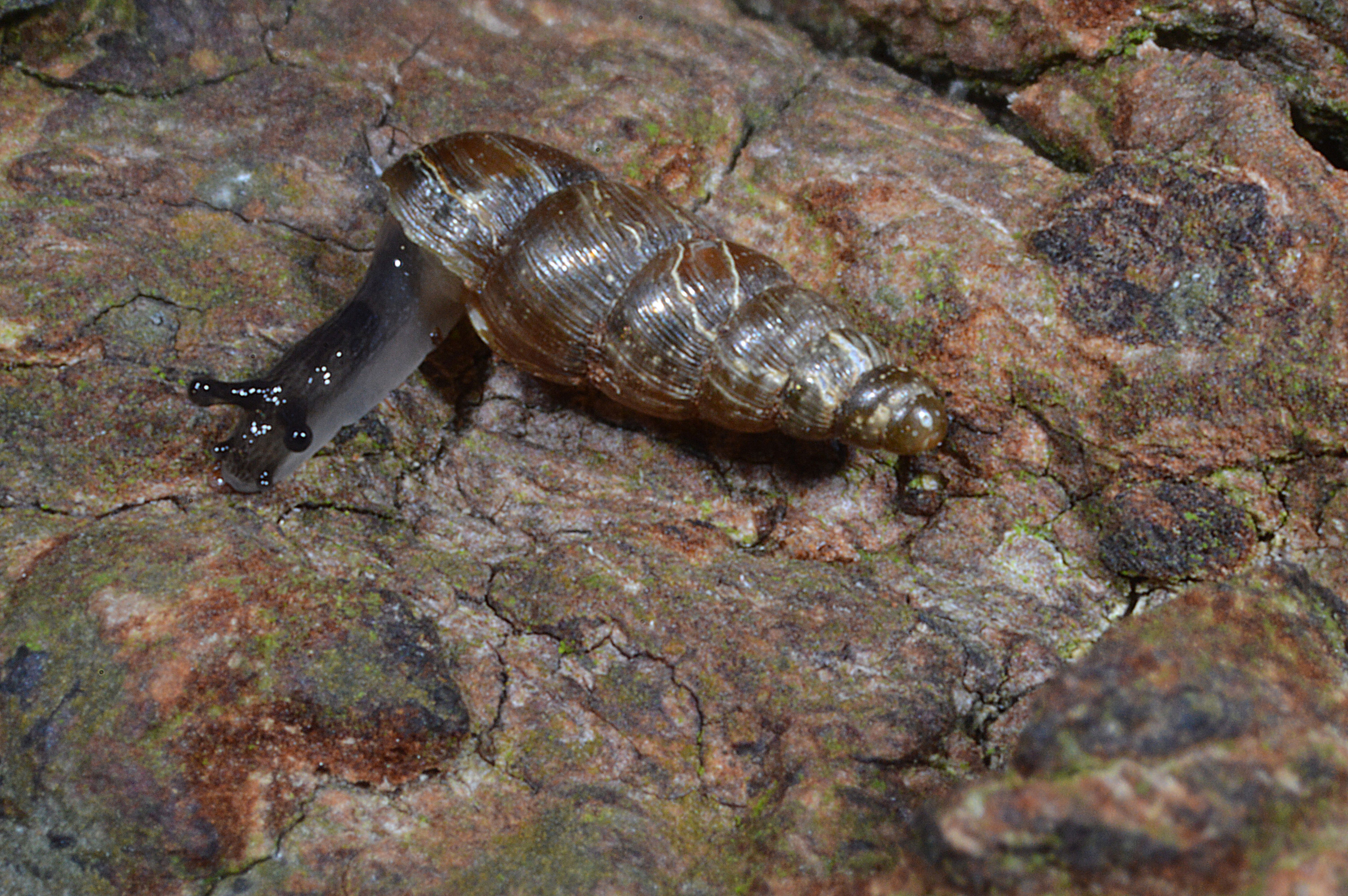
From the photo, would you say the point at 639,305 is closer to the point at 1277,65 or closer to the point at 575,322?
the point at 575,322

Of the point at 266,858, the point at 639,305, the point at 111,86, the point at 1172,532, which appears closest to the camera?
the point at 266,858

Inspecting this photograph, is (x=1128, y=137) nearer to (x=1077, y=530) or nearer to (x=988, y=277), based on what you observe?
(x=988, y=277)

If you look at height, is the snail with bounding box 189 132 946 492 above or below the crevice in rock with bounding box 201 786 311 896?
above

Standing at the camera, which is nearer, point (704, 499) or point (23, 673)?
point (23, 673)

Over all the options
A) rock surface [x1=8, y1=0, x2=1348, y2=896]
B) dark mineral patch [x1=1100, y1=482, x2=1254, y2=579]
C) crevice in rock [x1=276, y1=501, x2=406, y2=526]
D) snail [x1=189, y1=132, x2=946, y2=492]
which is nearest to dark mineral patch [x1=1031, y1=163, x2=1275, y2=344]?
rock surface [x1=8, y1=0, x2=1348, y2=896]

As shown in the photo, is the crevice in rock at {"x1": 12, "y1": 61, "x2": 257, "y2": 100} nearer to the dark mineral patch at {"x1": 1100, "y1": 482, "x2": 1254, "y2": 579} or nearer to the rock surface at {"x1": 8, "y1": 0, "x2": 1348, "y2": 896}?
the rock surface at {"x1": 8, "y1": 0, "x2": 1348, "y2": 896}

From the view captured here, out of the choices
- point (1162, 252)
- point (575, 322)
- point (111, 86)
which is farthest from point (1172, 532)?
point (111, 86)
